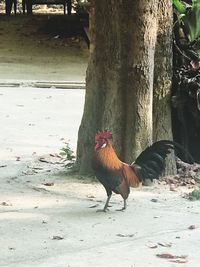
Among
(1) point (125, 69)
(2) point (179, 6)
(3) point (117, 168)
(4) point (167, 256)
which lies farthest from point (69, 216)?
(2) point (179, 6)

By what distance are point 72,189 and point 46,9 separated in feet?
84.4

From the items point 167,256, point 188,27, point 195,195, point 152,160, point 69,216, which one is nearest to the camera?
point 167,256

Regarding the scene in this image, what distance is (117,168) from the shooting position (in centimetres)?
597

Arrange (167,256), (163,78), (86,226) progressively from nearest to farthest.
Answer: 1. (167,256)
2. (86,226)
3. (163,78)

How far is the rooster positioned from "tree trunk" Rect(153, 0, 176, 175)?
85 centimetres

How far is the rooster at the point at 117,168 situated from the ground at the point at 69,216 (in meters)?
0.23

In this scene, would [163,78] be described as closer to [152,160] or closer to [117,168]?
[152,160]

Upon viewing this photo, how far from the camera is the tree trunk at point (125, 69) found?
692 centimetres

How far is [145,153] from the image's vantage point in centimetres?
635

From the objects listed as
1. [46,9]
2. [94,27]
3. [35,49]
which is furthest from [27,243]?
[46,9]

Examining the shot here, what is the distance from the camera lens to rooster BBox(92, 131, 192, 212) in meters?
5.95

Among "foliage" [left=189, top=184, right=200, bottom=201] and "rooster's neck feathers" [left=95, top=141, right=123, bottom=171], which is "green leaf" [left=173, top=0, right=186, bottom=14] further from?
"rooster's neck feathers" [left=95, top=141, right=123, bottom=171]

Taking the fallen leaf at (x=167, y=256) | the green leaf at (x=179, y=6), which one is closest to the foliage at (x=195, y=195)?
the fallen leaf at (x=167, y=256)

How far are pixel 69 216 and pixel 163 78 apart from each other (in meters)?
2.01
